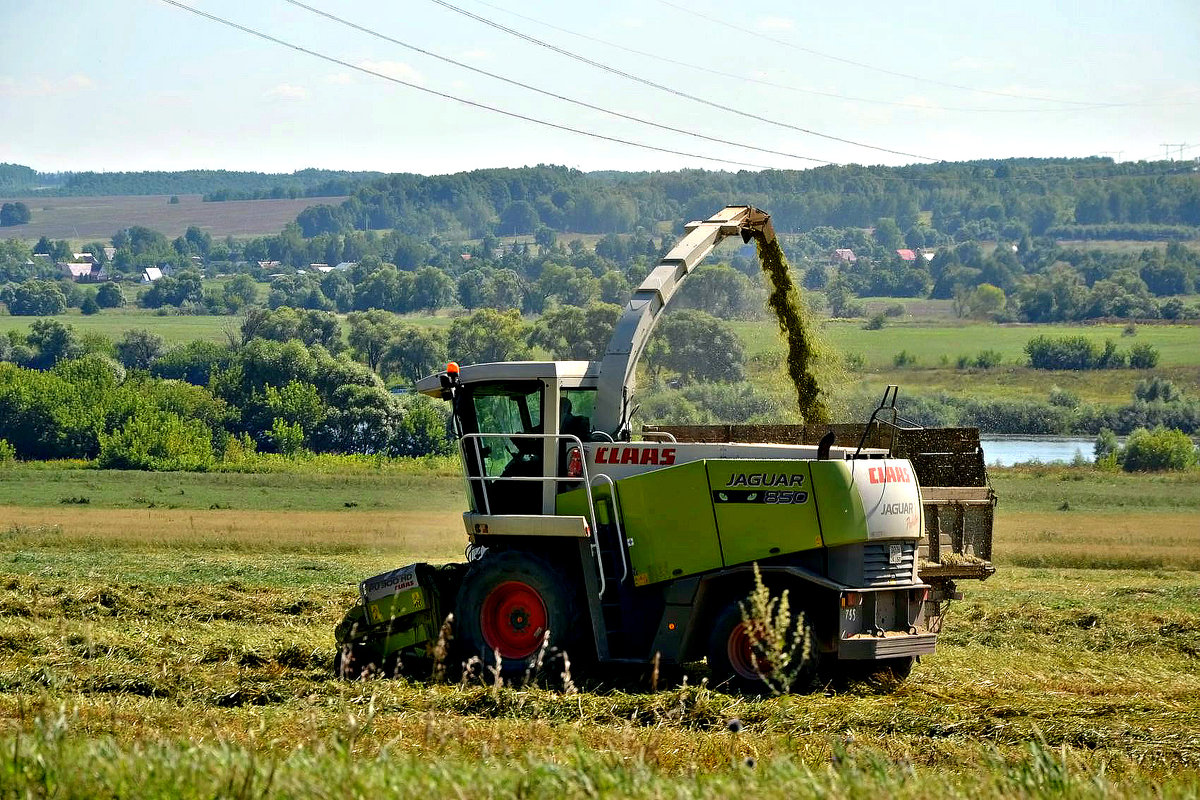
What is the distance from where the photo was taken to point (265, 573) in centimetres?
2184

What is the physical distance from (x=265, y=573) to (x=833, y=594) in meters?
12.7

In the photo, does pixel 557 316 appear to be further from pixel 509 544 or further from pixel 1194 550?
pixel 509 544

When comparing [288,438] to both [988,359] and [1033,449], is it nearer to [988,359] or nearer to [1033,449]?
[1033,449]

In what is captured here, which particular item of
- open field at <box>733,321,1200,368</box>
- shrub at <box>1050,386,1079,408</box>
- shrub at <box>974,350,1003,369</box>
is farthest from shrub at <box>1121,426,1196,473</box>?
shrub at <box>974,350,1003,369</box>

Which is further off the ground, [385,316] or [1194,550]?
[385,316]

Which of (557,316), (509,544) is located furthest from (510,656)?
(557,316)

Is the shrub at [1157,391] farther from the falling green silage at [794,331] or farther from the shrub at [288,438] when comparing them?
the falling green silage at [794,331]

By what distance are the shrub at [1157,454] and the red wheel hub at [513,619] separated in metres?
55.2

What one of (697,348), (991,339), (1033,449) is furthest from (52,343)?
(1033,449)

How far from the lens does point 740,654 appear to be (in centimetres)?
1134

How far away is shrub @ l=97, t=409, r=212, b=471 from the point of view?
6028 cm

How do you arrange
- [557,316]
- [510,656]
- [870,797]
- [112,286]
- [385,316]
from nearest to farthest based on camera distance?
1. [870,797]
2. [510,656]
3. [557,316]
4. [385,316]
5. [112,286]

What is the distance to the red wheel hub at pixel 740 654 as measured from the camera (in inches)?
444

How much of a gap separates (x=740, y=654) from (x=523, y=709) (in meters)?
2.14
